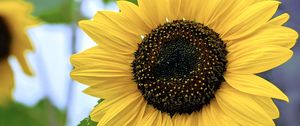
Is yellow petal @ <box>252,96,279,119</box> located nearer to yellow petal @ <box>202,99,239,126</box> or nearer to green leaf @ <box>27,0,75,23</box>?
yellow petal @ <box>202,99,239,126</box>

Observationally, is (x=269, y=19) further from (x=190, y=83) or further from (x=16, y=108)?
(x=16, y=108)

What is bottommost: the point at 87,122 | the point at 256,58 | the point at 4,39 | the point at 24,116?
the point at 24,116

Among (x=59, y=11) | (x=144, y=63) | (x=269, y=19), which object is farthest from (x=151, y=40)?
(x=59, y=11)

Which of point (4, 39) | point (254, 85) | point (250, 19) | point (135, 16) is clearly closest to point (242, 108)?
point (254, 85)

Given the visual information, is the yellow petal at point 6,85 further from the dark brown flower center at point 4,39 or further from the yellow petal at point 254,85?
the yellow petal at point 254,85

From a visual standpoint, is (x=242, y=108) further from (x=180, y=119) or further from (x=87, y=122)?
(x=87, y=122)
